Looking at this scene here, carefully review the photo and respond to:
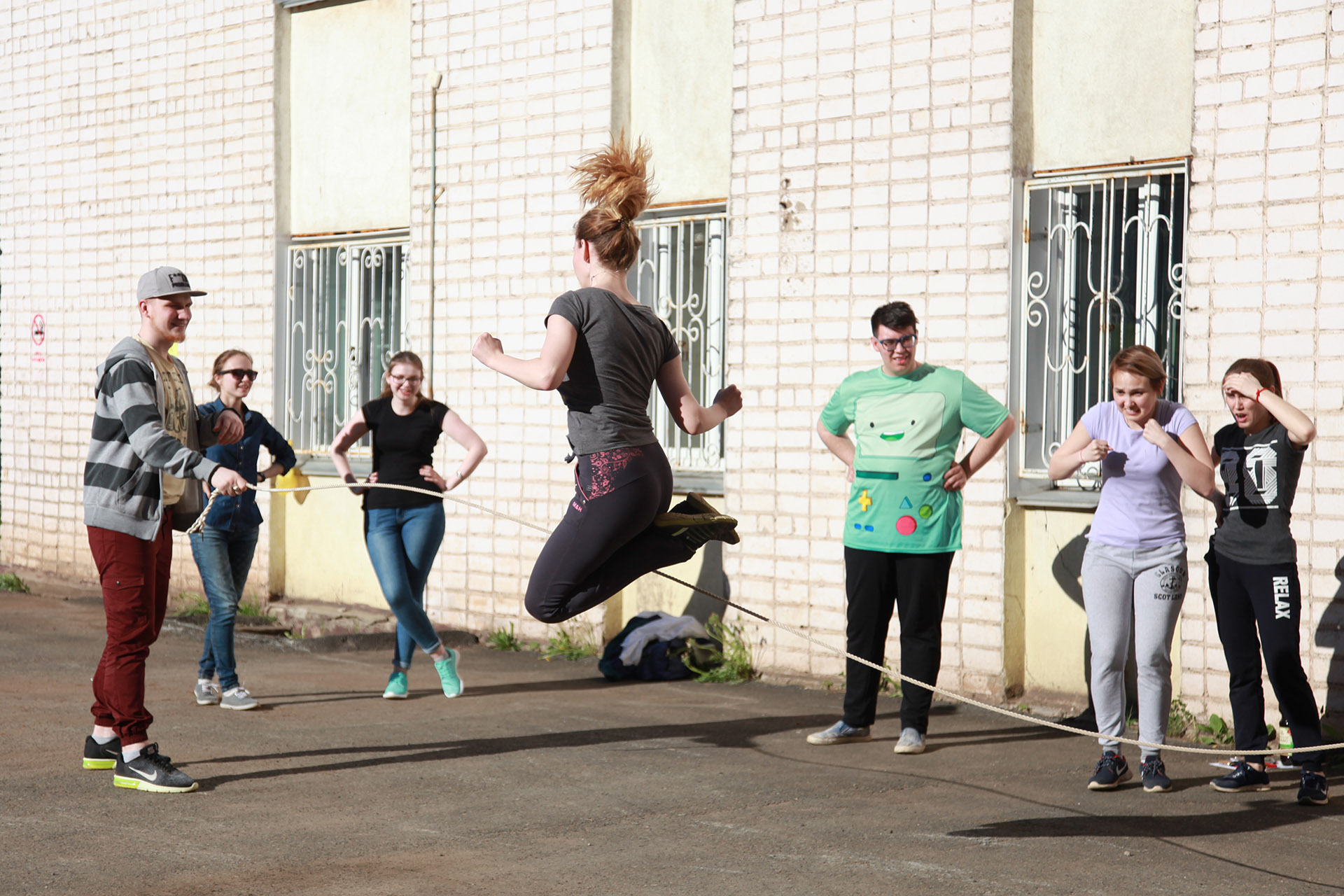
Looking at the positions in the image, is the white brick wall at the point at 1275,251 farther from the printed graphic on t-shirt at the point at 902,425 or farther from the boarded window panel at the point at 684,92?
the boarded window panel at the point at 684,92

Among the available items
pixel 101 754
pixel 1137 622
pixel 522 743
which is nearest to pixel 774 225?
pixel 522 743

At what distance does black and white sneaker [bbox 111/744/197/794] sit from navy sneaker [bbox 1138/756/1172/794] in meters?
4.08

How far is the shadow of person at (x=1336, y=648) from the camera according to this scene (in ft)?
24.0

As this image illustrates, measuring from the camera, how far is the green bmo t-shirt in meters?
7.35

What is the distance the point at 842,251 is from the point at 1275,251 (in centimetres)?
257

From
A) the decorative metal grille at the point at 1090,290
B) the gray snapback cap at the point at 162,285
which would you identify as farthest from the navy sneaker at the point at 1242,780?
the gray snapback cap at the point at 162,285

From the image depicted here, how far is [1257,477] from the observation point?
656 cm

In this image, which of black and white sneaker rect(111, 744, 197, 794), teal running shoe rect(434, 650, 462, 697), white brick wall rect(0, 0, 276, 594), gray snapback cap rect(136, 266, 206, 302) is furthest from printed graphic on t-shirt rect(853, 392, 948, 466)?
white brick wall rect(0, 0, 276, 594)

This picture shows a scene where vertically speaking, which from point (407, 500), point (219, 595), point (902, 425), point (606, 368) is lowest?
point (219, 595)

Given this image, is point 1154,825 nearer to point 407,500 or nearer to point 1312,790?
point 1312,790

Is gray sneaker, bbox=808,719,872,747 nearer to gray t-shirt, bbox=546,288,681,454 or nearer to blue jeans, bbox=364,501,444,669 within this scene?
blue jeans, bbox=364,501,444,669

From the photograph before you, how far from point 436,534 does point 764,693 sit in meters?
2.19

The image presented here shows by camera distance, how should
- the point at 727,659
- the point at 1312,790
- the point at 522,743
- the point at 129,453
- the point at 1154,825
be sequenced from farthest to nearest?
the point at 727,659
the point at 522,743
the point at 129,453
the point at 1312,790
the point at 1154,825

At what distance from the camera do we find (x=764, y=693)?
9.16 metres
